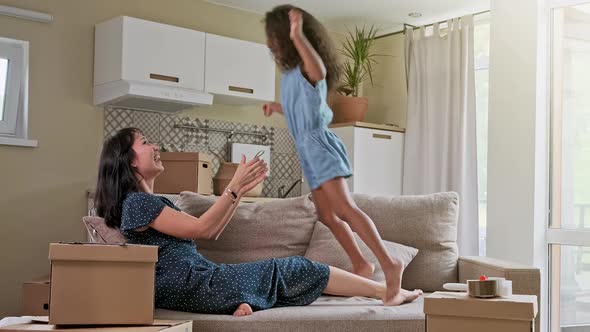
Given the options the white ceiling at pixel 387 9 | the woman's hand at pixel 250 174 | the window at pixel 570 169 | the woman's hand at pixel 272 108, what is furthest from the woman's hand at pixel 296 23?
the window at pixel 570 169

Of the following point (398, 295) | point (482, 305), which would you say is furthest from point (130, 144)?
point (482, 305)

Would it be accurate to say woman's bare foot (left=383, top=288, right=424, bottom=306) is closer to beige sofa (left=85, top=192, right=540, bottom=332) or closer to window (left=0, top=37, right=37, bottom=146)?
beige sofa (left=85, top=192, right=540, bottom=332)

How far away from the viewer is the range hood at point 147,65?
4.53 m

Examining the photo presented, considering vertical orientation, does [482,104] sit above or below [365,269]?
above

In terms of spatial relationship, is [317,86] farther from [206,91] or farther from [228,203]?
[206,91]

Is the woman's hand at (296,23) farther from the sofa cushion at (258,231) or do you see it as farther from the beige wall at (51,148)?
the beige wall at (51,148)

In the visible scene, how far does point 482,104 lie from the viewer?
5484 millimetres

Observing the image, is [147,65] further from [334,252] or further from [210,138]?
[334,252]

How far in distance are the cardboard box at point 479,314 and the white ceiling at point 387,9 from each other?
7.54 ft

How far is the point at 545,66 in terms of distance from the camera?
4.42 meters

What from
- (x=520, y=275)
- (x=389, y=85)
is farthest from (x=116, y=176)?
(x=389, y=85)

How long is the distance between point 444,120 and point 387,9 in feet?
3.25

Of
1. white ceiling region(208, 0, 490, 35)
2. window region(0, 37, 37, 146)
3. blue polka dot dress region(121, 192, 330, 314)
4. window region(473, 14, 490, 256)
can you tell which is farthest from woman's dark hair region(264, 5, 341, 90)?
window region(473, 14, 490, 256)

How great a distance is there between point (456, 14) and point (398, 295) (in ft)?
10.7
